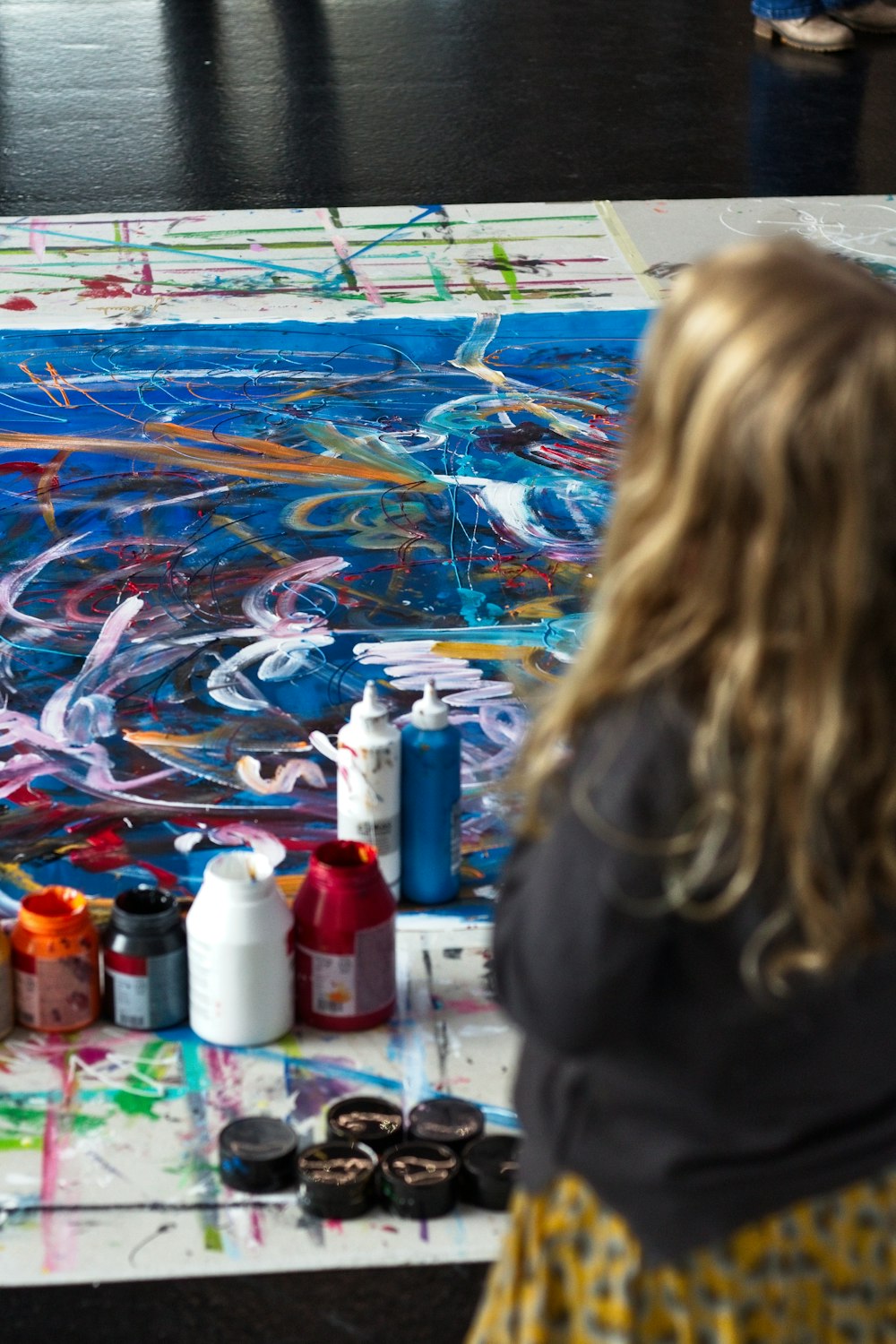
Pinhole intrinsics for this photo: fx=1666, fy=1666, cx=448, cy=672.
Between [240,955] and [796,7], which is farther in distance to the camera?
[796,7]

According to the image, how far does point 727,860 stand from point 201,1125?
1.02 metres

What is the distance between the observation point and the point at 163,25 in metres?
7.12

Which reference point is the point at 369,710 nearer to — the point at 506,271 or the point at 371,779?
the point at 371,779

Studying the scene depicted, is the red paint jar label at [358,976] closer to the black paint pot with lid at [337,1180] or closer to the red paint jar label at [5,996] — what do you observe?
the black paint pot with lid at [337,1180]

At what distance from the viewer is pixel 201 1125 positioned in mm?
1851

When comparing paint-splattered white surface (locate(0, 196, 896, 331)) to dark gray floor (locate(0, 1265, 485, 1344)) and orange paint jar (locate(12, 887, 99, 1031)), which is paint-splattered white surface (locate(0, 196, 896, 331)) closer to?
orange paint jar (locate(12, 887, 99, 1031))

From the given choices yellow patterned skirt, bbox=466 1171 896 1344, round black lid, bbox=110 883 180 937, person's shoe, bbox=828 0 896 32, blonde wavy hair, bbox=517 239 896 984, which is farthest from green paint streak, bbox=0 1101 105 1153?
person's shoe, bbox=828 0 896 32

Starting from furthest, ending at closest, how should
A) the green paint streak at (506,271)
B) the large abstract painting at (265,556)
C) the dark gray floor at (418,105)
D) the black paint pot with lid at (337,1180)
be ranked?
the dark gray floor at (418,105), the green paint streak at (506,271), the large abstract painting at (265,556), the black paint pot with lid at (337,1180)

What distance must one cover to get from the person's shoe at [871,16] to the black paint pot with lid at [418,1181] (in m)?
6.05

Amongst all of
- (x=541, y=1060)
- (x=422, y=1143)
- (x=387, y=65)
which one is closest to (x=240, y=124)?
(x=387, y=65)

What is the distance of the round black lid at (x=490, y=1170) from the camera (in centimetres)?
174

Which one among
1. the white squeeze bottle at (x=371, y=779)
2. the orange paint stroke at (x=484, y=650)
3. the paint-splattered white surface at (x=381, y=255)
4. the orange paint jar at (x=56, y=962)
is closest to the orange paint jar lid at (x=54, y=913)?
the orange paint jar at (x=56, y=962)

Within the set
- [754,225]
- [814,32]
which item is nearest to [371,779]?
[754,225]

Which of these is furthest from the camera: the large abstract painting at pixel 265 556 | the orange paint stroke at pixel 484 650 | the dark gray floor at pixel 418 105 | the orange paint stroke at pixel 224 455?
the dark gray floor at pixel 418 105
